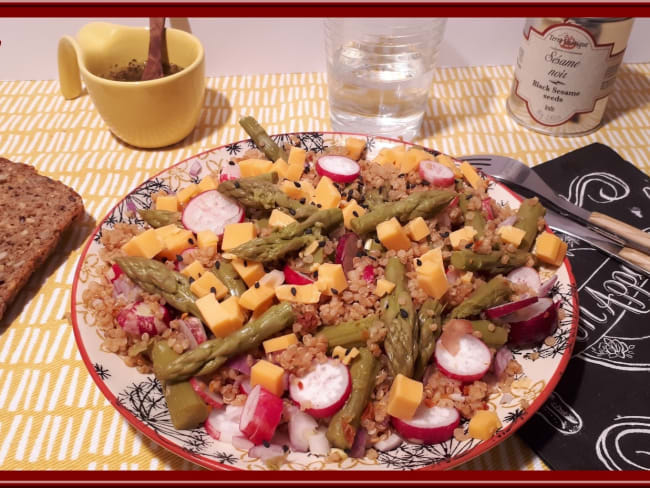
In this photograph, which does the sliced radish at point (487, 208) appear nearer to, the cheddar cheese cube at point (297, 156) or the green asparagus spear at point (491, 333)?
the green asparagus spear at point (491, 333)

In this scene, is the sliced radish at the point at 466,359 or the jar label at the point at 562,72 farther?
the jar label at the point at 562,72

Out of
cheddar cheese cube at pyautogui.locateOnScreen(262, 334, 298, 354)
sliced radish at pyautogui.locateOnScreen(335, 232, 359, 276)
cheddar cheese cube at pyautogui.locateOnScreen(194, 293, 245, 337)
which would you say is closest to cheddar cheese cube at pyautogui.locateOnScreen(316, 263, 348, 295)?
sliced radish at pyautogui.locateOnScreen(335, 232, 359, 276)

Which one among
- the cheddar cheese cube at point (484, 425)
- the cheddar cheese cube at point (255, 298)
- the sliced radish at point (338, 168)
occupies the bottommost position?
the cheddar cheese cube at point (484, 425)

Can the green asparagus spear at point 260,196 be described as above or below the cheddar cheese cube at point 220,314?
above

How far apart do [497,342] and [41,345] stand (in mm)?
2120

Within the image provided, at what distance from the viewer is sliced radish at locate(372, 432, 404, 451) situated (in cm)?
190

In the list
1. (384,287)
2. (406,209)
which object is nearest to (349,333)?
(384,287)

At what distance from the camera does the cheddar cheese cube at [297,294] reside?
2.10 metres

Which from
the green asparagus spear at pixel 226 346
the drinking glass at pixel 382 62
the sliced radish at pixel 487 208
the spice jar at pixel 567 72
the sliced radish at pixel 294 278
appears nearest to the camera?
the green asparagus spear at pixel 226 346

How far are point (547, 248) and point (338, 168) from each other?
1.06 meters

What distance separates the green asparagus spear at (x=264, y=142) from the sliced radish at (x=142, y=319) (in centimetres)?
111

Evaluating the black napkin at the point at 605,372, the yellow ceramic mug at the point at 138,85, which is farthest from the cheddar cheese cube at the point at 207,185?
the black napkin at the point at 605,372

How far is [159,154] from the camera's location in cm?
376

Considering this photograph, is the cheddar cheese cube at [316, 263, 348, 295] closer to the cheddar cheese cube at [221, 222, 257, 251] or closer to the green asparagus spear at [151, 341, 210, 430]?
the cheddar cheese cube at [221, 222, 257, 251]
